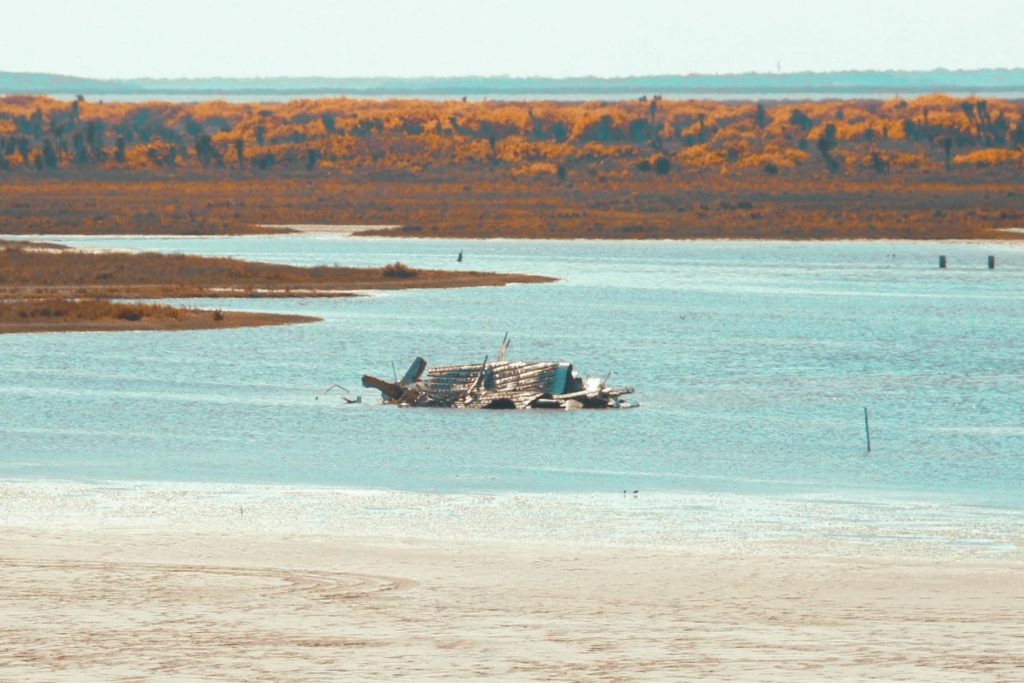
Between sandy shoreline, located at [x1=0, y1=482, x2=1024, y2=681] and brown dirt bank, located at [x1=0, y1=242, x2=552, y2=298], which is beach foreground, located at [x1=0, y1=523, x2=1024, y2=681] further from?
brown dirt bank, located at [x1=0, y1=242, x2=552, y2=298]

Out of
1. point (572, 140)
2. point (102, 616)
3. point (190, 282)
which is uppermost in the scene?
point (572, 140)

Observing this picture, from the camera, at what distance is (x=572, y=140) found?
158 metres

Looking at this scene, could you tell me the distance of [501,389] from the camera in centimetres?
3172

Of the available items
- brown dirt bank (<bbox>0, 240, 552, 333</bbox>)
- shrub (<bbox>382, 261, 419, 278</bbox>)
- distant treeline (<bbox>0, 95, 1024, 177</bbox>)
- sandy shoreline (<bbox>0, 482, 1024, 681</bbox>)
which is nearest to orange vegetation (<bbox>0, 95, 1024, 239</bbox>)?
distant treeline (<bbox>0, 95, 1024, 177</bbox>)

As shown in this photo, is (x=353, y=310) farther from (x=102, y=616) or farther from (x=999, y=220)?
(x=999, y=220)

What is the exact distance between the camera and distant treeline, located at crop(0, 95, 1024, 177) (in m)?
126

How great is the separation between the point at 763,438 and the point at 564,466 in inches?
147

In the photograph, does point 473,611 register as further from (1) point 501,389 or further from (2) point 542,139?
(2) point 542,139

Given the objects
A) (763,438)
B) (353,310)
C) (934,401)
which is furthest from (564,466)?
(353,310)

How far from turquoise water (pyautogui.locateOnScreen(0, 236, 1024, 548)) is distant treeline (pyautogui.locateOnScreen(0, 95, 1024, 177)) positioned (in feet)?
210

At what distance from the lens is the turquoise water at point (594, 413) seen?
23969mm

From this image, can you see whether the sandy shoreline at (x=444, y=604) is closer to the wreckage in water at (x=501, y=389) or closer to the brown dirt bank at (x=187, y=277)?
the wreckage in water at (x=501, y=389)

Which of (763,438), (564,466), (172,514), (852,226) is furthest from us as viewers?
(852,226)

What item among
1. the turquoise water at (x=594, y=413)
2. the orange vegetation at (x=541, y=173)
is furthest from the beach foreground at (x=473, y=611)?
the orange vegetation at (x=541, y=173)
